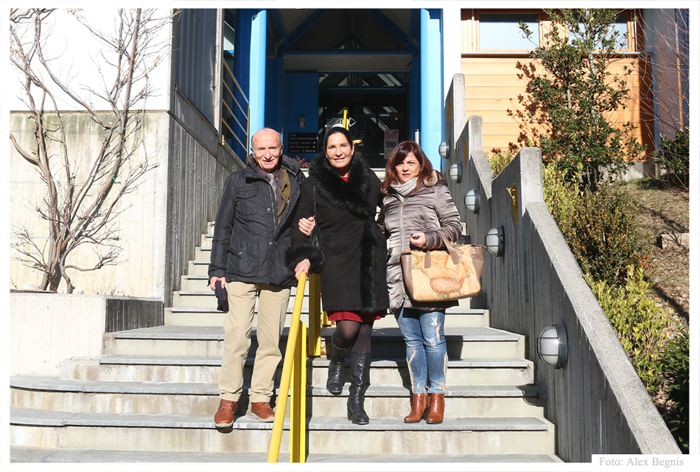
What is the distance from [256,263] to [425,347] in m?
1.10

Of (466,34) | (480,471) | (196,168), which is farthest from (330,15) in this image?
(480,471)

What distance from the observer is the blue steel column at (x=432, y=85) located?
948cm

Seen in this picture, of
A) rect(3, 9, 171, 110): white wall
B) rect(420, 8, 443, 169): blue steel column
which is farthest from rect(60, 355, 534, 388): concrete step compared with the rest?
rect(420, 8, 443, 169): blue steel column

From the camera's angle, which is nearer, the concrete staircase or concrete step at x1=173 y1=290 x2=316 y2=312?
the concrete staircase

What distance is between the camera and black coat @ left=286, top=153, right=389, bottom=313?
331 cm

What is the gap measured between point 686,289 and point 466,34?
239 inches

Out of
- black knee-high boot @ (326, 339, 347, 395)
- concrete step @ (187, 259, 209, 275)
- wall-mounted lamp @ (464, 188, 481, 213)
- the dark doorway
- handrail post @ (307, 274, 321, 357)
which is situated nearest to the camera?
black knee-high boot @ (326, 339, 347, 395)

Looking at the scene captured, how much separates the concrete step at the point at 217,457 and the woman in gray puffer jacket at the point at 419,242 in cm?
25

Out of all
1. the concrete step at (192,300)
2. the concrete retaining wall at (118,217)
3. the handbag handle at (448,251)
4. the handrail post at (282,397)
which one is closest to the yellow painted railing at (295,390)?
the handrail post at (282,397)

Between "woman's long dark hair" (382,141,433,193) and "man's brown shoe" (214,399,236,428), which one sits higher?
"woman's long dark hair" (382,141,433,193)

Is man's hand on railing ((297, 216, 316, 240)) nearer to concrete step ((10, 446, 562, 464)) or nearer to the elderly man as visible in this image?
the elderly man

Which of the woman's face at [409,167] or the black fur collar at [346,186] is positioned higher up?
the woman's face at [409,167]

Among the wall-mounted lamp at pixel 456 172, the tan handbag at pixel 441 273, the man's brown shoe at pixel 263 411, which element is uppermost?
the wall-mounted lamp at pixel 456 172

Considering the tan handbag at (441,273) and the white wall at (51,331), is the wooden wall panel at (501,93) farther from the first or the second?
the white wall at (51,331)
